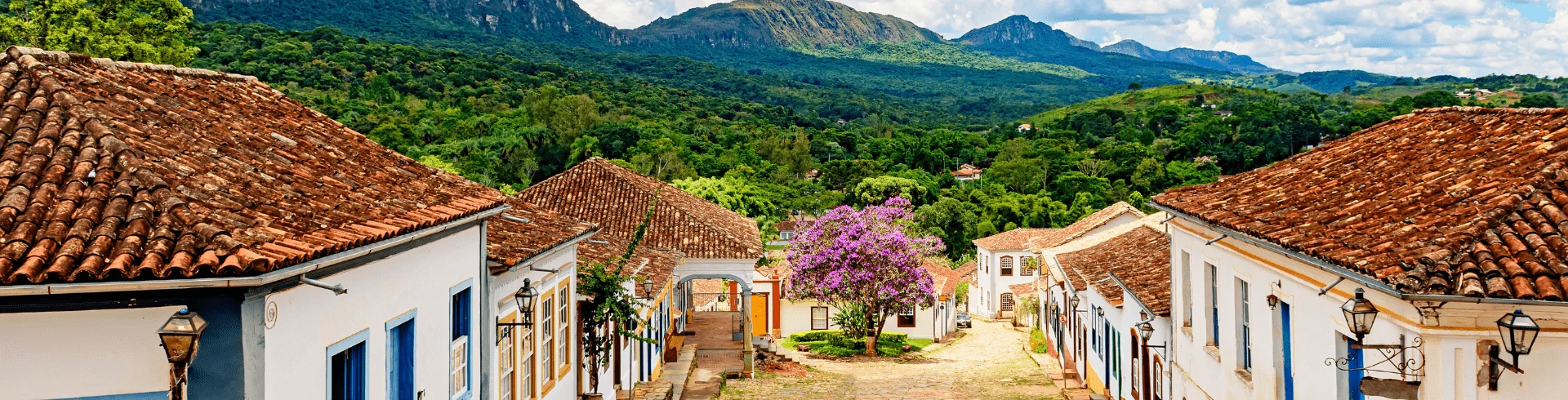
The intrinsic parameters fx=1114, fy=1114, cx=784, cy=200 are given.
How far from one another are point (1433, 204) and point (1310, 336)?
170cm

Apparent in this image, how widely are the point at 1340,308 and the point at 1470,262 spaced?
1739 mm

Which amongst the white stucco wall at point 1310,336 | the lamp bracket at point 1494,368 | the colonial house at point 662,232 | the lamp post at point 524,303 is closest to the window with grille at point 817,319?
the colonial house at point 662,232

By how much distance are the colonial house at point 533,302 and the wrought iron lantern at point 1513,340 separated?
7.31 metres

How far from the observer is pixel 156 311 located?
500 centimetres

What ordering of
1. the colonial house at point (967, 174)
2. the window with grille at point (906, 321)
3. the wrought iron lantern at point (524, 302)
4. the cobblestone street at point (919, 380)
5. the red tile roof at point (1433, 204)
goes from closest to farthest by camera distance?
the red tile roof at point (1433, 204) → the wrought iron lantern at point (524, 302) → the cobblestone street at point (919, 380) → the window with grille at point (906, 321) → the colonial house at point (967, 174)

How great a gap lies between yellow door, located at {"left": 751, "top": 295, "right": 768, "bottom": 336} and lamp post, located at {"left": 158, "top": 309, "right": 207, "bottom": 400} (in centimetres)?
3606

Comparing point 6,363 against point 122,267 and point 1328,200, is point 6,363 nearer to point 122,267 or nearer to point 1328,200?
point 122,267

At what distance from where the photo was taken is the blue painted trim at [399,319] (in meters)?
7.52

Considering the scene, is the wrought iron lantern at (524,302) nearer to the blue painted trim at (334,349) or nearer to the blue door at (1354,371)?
the blue painted trim at (334,349)

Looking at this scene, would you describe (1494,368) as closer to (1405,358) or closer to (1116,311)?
(1405,358)

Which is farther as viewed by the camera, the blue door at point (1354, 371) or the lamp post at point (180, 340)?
the blue door at point (1354, 371)

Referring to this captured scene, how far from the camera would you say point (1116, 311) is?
19.3 m

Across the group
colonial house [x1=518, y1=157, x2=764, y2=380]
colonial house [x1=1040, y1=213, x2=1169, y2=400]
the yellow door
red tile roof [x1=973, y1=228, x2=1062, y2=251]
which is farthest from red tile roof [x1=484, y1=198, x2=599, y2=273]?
red tile roof [x1=973, y1=228, x2=1062, y2=251]

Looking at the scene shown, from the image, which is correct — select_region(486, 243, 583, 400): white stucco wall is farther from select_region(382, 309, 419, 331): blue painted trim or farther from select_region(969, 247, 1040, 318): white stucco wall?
select_region(969, 247, 1040, 318): white stucco wall
